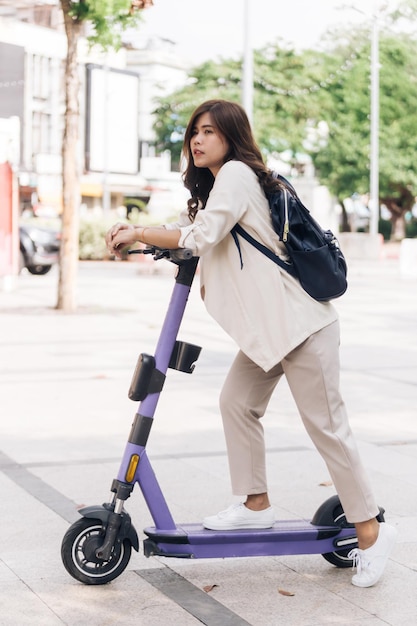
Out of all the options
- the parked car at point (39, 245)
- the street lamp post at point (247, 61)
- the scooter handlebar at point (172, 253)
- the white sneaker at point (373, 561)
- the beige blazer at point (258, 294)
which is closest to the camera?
the scooter handlebar at point (172, 253)

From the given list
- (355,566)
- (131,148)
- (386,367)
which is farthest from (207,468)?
(131,148)

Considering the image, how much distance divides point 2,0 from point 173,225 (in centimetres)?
1978

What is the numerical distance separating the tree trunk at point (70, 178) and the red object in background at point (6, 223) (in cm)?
433

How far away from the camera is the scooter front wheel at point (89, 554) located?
4.02 metres

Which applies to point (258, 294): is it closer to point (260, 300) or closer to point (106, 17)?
point (260, 300)

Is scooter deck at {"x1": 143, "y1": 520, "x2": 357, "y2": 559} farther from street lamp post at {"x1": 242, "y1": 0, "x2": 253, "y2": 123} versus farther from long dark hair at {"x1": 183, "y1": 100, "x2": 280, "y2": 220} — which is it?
street lamp post at {"x1": 242, "y1": 0, "x2": 253, "y2": 123}

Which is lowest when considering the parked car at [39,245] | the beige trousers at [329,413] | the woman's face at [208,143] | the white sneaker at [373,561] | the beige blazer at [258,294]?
the parked car at [39,245]

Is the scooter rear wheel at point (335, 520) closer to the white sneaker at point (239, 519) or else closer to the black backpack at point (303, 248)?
the white sneaker at point (239, 519)

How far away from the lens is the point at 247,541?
4.11m

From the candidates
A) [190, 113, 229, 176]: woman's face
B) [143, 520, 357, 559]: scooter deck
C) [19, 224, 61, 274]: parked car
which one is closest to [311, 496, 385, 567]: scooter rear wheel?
[143, 520, 357, 559]: scooter deck

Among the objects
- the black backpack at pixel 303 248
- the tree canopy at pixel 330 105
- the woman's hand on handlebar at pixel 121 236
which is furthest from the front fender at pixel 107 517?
the tree canopy at pixel 330 105

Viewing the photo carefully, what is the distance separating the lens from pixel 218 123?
13.2 ft

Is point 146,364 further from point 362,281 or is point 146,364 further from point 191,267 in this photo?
point 362,281

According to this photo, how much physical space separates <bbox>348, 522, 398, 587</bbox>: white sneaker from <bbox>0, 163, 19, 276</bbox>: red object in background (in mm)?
15987
